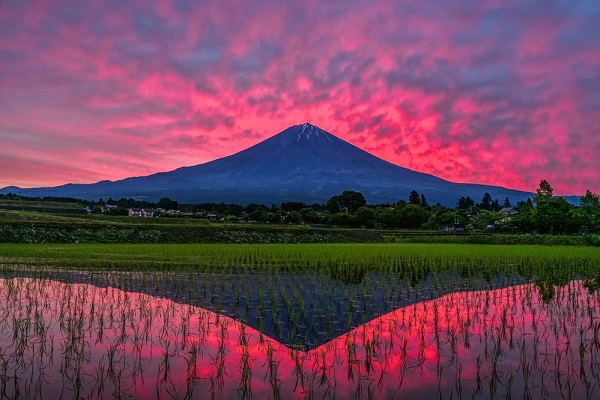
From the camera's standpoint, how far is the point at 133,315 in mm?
8953

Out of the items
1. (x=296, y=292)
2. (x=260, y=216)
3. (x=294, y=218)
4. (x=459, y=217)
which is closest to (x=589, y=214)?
(x=459, y=217)

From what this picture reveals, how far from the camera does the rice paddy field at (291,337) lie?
17.7ft

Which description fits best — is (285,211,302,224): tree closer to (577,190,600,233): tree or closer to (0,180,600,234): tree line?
(0,180,600,234): tree line

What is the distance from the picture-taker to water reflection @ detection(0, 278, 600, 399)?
208 inches

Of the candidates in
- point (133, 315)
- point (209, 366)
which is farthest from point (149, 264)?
point (209, 366)

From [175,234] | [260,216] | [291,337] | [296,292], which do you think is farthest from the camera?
[260,216]

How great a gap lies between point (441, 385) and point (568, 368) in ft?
6.85

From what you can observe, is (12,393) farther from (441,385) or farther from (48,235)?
(48,235)

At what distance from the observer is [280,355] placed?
6.50 meters

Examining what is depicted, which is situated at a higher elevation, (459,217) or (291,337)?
(459,217)

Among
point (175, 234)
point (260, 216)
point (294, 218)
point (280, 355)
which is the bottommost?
point (280, 355)

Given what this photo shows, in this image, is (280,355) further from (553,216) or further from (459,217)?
(459,217)

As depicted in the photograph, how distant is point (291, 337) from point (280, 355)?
2.75ft

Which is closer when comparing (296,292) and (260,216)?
(296,292)
